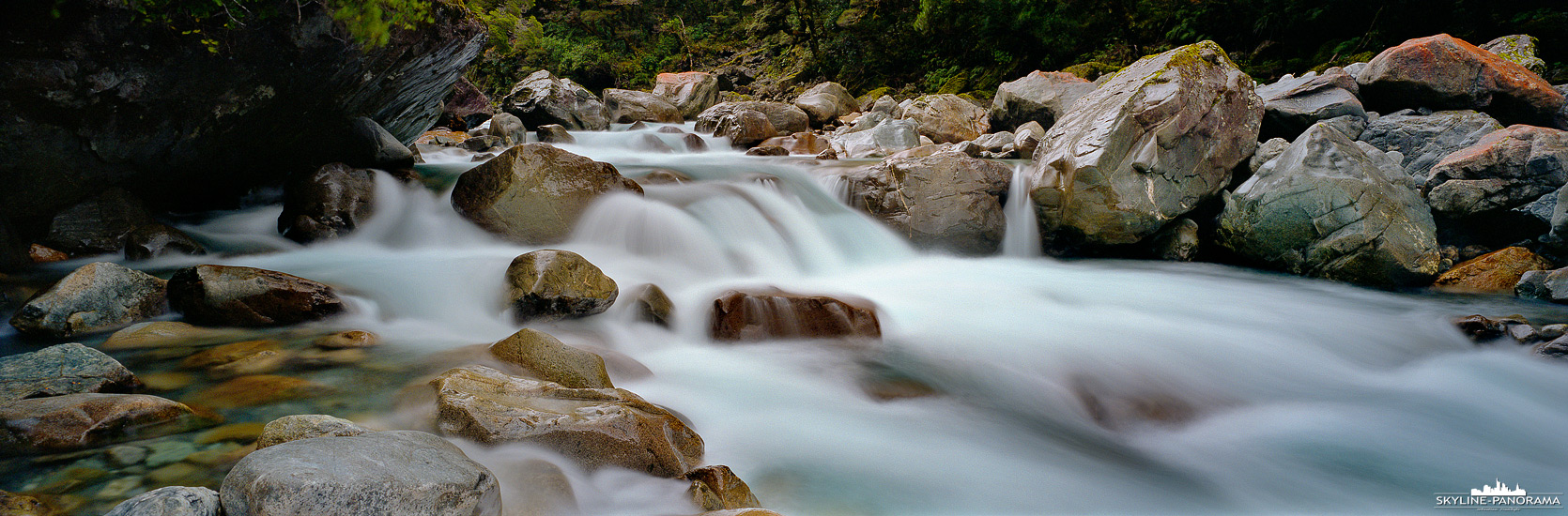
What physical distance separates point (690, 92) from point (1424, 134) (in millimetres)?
18091

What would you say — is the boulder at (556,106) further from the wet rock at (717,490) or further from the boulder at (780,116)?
the wet rock at (717,490)

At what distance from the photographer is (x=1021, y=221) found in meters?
8.13

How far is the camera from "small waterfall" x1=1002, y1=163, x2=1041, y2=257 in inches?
315

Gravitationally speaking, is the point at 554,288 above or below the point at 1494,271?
above

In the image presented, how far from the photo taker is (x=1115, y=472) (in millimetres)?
3316

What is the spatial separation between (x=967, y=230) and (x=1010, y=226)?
2.04 ft

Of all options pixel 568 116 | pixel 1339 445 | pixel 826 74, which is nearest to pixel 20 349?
pixel 1339 445

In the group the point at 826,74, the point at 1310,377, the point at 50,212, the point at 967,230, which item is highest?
the point at 826,74

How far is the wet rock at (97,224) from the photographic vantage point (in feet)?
18.2

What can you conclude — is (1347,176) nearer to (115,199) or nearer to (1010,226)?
(1010,226)

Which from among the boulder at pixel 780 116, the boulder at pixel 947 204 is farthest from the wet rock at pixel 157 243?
the boulder at pixel 780 116

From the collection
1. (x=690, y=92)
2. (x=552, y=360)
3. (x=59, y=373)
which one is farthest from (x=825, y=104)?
(x=59, y=373)

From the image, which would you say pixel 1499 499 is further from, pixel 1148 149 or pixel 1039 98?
pixel 1039 98

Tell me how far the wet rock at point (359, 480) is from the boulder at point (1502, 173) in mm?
9274
